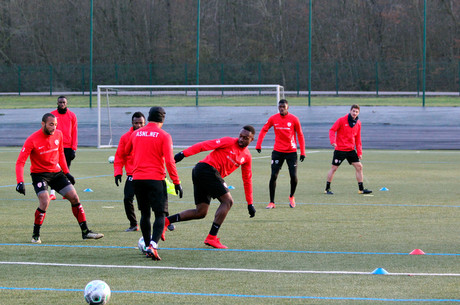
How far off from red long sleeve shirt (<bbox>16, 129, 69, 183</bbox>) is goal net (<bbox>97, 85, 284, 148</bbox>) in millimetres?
20068

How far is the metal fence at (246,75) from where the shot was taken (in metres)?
47.7

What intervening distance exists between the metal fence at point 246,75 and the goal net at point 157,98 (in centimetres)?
1256

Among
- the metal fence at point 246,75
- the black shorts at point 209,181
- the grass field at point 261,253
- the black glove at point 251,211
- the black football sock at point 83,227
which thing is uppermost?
the metal fence at point 246,75

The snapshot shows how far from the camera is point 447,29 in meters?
53.0

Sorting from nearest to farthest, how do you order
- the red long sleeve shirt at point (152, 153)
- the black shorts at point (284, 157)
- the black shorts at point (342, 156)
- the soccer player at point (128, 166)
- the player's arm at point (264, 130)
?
the red long sleeve shirt at point (152, 153), the soccer player at point (128, 166), the black shorts at point (284, 157), the player's arm at point (264, 130), the black shorts at point (342, 156)

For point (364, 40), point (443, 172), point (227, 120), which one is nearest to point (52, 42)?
point (364, 40)

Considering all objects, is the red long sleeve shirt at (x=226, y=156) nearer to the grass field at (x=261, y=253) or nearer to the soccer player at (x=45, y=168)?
the grass field at (x=261, y=253)

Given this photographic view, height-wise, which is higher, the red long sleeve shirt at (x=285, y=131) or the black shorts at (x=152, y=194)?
the red long sleeve shirt at (x=285, y=131)

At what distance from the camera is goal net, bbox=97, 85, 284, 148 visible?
32.0m

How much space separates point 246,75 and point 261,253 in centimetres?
4114

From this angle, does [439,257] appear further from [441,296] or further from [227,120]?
[227,120]

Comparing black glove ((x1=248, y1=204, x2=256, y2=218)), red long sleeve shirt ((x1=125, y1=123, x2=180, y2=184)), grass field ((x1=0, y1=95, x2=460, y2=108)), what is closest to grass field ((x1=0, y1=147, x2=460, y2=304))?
black glove ((x1=248, y1=204, x2=256, y2=218))

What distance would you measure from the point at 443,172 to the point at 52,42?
43.5 meters

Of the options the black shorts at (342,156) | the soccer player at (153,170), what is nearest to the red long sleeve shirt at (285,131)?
the black shorts at (342,156)
